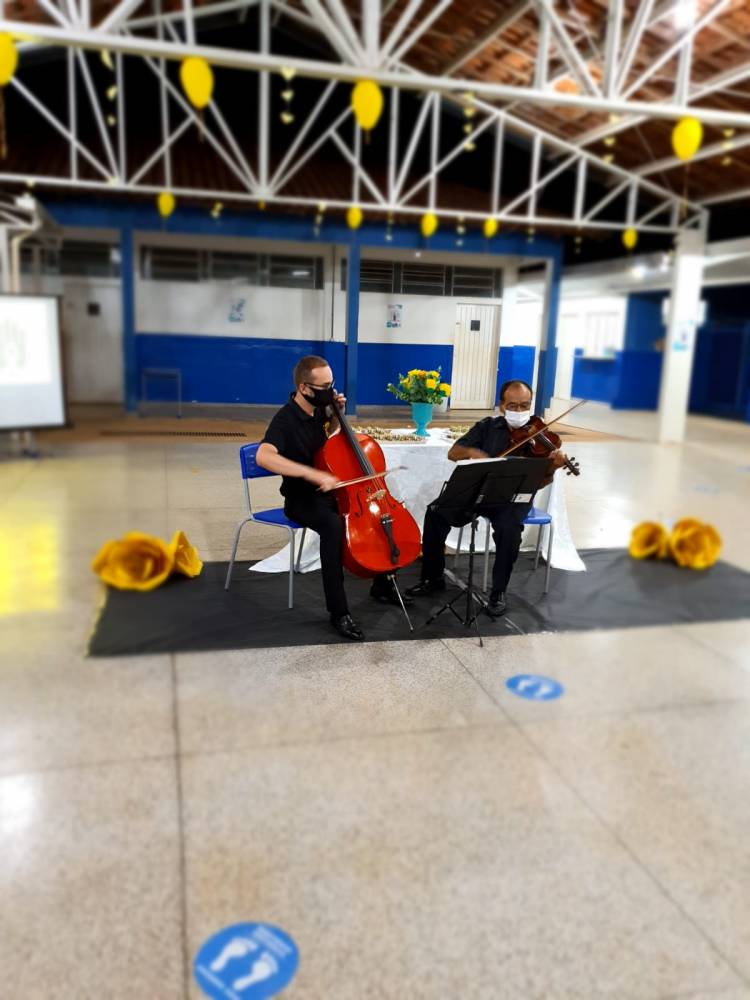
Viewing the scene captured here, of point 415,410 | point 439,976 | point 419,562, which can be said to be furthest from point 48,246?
point 419,562

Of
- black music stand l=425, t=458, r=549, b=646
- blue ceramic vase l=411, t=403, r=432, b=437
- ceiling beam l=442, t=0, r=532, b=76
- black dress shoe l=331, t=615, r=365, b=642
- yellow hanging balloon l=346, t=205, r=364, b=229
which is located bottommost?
black dress shoe l=331, t=615, r=365, b=642

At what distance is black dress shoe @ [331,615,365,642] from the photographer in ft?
9.53

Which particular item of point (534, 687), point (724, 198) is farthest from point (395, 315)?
point (724, 198)

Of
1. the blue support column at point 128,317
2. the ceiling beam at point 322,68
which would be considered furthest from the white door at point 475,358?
the ceiling beam at point 322,68

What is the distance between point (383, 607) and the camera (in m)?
3.29

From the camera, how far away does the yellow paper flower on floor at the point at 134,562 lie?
7.52 ft

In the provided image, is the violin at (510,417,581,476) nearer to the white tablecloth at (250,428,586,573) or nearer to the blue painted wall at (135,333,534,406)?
the blue painted wall at (135,333,534,406)

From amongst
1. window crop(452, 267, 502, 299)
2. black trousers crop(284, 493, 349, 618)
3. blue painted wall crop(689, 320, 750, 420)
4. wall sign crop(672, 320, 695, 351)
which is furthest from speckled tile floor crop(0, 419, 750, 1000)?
blue painted wall crop(689, 320, 750, 420)

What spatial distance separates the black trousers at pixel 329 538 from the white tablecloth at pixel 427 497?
63 cm

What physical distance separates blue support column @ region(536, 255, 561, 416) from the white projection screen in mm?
1752

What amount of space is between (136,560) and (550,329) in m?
1.79

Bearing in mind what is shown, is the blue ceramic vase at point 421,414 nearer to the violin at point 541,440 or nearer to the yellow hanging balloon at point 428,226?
the violin at point 541,440

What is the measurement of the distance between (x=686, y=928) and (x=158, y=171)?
2599 millimetres

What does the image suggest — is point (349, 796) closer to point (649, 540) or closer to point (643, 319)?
point (649, 540)
